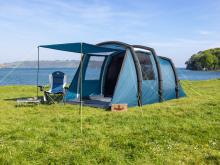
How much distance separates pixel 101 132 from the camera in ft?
22.7

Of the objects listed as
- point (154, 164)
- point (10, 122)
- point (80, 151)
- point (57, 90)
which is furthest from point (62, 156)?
point (57, 90)

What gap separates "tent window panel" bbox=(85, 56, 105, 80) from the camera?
1333 cm

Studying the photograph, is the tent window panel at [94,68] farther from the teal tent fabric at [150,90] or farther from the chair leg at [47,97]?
the teal tent fabric at [150,90]

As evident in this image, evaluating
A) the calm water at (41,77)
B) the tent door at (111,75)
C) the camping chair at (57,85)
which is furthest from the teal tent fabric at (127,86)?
the camping chair at (57,85)

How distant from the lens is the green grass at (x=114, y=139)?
522 cm

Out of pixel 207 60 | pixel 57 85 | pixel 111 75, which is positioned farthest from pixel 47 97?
pixel 207 60

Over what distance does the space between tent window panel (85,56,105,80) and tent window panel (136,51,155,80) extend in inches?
70.5

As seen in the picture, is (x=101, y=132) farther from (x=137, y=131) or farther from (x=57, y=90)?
(x=57, y=90)

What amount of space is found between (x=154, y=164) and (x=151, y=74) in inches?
308

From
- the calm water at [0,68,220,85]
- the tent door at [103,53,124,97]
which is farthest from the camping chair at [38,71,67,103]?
the tent door at [103,53,124,97]

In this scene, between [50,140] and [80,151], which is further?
[50,140]

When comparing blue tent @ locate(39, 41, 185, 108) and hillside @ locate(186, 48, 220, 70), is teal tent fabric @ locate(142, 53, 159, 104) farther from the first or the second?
hillside @ locate(186, 48, 220, 70)

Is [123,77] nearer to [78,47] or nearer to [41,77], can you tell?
[78,47]

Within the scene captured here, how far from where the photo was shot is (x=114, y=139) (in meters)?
6.31
